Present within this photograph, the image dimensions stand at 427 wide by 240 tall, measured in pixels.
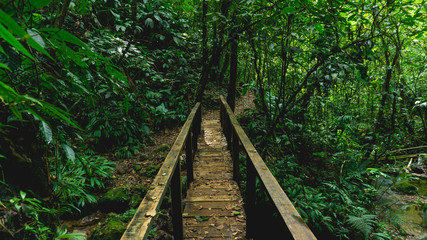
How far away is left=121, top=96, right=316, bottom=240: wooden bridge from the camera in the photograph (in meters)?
1.48

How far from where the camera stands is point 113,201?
441 centimetres

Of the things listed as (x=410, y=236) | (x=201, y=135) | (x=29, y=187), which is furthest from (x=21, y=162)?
(x=410, y=236)

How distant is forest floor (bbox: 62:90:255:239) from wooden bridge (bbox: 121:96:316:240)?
2.83 feet

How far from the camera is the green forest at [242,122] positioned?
178cm

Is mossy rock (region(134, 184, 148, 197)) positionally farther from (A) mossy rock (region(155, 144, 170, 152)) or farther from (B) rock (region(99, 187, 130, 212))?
(A) mossy rock (region(155, 144, 170, 152))

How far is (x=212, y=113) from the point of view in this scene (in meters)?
11.1

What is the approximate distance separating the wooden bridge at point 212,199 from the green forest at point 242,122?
0.58 meters

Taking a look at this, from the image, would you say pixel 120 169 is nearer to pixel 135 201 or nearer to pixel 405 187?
pixel 135 201

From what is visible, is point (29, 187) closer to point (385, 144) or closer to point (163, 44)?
point (385, 144)

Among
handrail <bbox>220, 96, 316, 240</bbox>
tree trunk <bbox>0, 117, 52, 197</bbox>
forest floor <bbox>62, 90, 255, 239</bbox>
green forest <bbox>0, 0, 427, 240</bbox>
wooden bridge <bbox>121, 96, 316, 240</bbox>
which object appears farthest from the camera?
forest floor <bbox>62, 90, 255, 239</bbox>

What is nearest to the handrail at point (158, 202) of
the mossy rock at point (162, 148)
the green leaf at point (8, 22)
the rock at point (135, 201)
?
the green leaf at point (8, 22)

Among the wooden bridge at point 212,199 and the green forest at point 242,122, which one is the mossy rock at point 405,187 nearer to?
the green forest at point 242,122

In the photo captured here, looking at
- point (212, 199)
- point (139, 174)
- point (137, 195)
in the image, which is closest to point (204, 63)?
point (139, 174)

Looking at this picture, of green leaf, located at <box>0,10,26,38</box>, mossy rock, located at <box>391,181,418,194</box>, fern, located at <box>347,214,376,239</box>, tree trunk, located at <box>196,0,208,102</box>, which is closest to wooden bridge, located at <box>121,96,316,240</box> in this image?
green leaf, located at <box>0,10,26,38</box>
